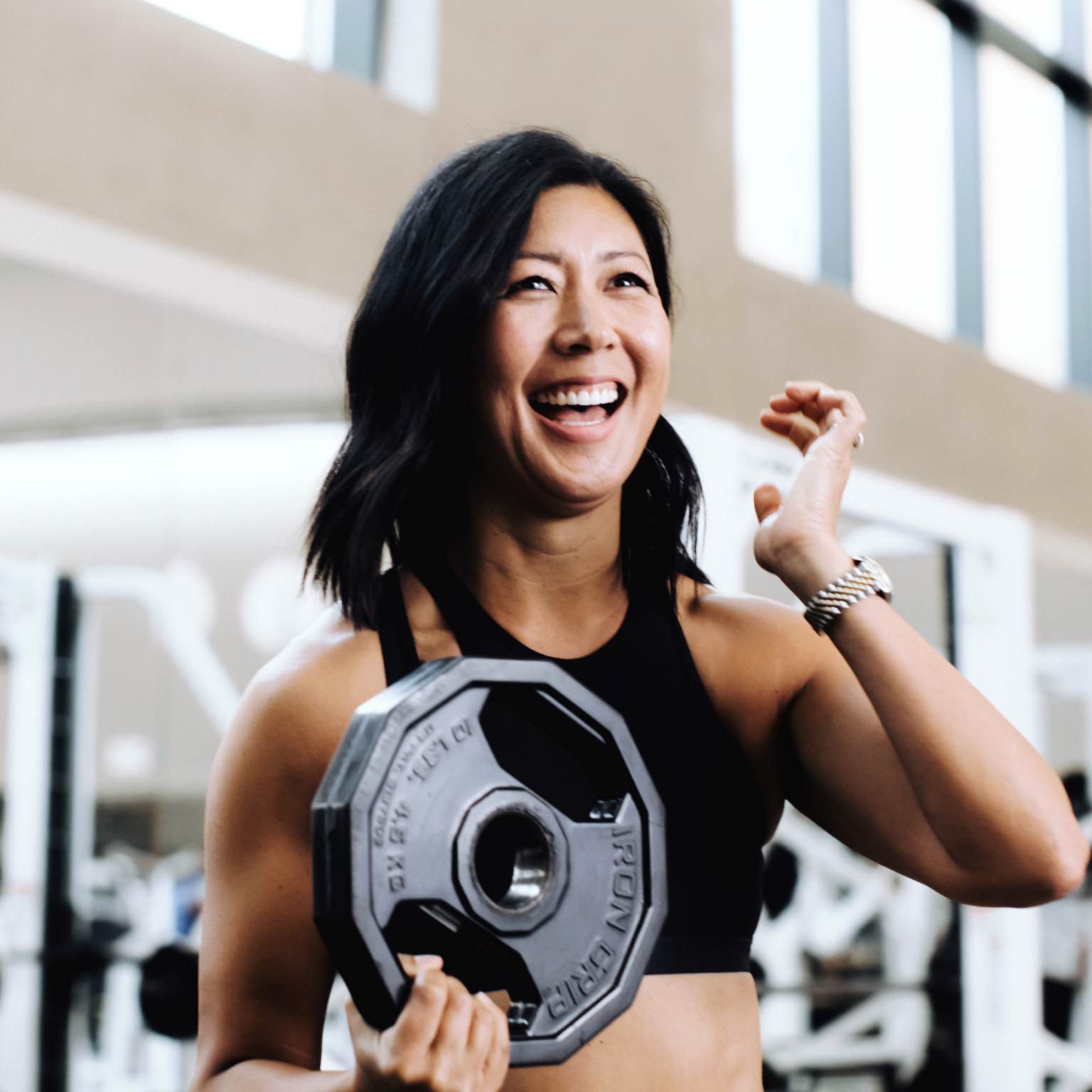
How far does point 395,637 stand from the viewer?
1127 mm

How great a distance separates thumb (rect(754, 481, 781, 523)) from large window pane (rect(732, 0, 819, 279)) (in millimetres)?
4657

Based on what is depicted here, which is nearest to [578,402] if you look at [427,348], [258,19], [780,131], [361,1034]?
[427,348]

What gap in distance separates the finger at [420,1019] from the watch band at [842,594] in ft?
1.28

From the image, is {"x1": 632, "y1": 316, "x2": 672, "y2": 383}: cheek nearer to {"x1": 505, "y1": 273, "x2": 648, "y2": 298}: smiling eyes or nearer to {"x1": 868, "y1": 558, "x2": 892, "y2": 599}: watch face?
{"x1": 505, "y1": 273, "x2": 648, "y2": 298}: smiling eyes

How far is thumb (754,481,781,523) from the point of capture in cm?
118

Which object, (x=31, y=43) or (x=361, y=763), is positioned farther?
(x=31, y=43)

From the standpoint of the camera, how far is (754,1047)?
1.13 metres

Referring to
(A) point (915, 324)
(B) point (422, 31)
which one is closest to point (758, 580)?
(A) point (915, 324)

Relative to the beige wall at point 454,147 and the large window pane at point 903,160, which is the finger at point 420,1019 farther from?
the large window pane at point 903,160

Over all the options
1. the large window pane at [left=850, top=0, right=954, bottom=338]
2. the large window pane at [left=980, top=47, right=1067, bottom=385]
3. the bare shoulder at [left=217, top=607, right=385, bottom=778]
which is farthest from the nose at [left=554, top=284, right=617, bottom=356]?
the large window pane at [left=980, top=47, right=1067, bottom=385]

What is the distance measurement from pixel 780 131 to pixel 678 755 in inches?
213

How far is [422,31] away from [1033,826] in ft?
12.5

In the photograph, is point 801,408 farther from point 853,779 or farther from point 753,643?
point 853,779

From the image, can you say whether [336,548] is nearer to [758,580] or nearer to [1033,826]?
[1033,826]
